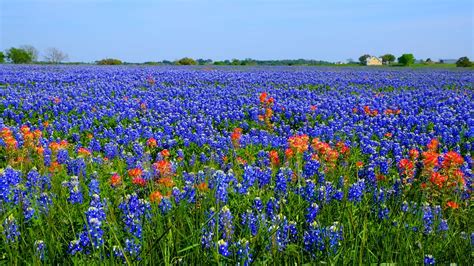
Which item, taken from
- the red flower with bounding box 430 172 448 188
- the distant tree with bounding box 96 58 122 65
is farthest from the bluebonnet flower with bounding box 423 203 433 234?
the distant tree with bounding box 96 58 122 65

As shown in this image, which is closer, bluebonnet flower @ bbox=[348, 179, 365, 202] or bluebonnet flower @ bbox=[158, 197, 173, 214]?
bluebonnet flower @ bbox=[158, 197, 173, 214]

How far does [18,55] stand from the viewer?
75.4 meters

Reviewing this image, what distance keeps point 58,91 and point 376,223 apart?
13.8m

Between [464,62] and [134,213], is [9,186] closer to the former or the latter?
[134,213]

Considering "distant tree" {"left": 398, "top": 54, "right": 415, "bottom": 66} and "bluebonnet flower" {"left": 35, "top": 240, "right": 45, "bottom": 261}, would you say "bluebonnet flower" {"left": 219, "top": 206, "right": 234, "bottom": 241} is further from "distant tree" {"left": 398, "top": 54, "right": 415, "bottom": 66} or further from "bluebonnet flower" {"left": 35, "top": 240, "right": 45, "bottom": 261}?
"distant tree" {"left": 398, "top": 54, "right": 415, "bottom": 66}

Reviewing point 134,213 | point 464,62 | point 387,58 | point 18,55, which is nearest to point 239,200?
point 134,213

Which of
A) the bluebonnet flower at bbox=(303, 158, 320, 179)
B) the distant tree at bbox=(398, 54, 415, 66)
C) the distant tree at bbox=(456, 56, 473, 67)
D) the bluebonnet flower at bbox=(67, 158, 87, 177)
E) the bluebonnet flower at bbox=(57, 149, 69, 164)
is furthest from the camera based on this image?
the distant tree at bbox=(398, 54, 415, 66)

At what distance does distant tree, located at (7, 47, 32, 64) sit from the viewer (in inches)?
2926

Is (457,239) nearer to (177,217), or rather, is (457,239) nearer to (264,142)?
(177,217)

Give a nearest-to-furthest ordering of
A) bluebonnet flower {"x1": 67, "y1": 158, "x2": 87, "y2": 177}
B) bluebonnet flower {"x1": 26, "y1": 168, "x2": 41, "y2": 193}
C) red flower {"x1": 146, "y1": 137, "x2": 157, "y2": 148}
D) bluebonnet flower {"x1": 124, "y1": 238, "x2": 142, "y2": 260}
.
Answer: bluebonnet flower {"x1": 124, "y1": 238, "x2": 142, "y2": 260} < bluebonnet flower {"x1": 26, "y1": 168, "x2": 41, "y2": 193} < bluebonnet flower {"x1": 67, "y1": 158, "x2": 87, "y2": 177} < red flower {"x1": 146, "y1": 137, "x2": 157, "y2": 148}

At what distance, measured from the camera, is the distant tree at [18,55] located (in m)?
74.3

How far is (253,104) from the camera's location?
13367mm

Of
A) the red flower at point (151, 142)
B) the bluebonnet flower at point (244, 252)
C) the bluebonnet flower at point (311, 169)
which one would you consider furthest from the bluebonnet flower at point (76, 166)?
the bluebonnet flower at point (244, 252)

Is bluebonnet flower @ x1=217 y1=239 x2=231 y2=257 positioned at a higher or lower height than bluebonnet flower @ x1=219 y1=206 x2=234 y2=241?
lower
